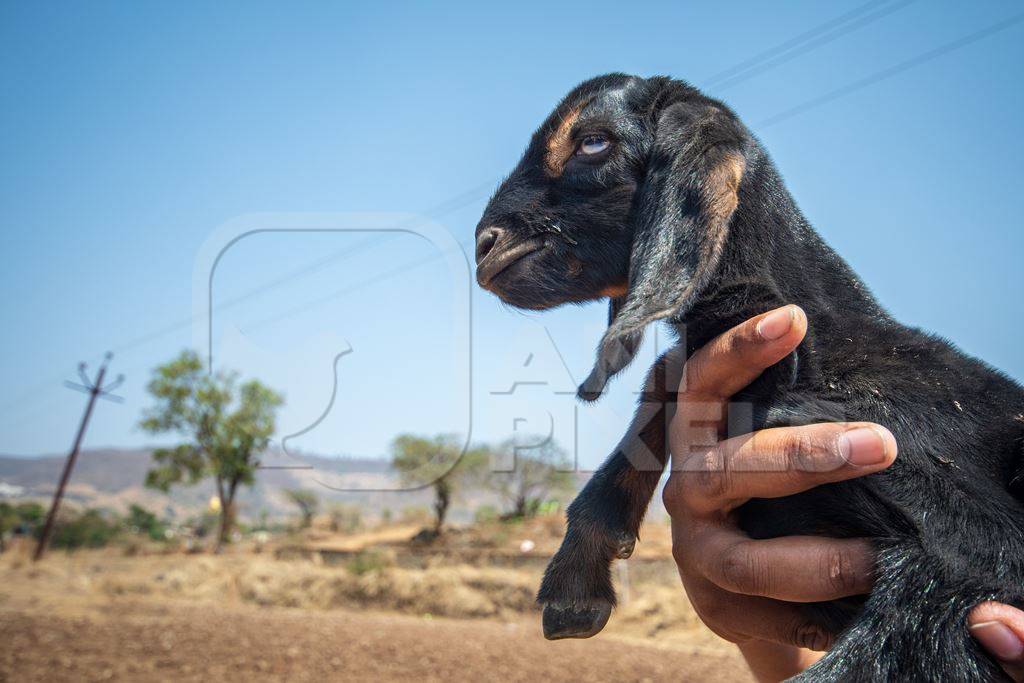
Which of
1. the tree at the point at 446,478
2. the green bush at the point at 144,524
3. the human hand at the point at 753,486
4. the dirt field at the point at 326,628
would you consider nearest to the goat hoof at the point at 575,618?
the human hand at the point at 753,486

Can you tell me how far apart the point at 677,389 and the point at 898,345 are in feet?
2.45

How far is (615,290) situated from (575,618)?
1.30 metres

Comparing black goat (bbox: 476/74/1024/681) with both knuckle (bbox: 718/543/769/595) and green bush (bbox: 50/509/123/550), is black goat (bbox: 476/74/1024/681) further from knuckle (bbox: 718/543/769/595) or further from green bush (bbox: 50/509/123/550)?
green bush (bbox: 50/509/123/550)

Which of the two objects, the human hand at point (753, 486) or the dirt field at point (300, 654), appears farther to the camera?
the dirt field at point (300, 654)

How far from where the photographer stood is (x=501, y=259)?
10.1 feet

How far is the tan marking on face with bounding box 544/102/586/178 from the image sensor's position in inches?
125

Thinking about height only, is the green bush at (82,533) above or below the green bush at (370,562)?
above

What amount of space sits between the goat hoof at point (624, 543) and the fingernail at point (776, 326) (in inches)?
34.9

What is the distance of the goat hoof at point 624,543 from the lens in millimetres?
2607

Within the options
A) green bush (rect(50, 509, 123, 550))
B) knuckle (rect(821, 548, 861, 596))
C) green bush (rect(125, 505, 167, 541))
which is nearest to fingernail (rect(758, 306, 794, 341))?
knuckle (rect(821, 548, 861, 596))

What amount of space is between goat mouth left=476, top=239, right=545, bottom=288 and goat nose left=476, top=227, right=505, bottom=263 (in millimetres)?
53

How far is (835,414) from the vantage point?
2.30 meters

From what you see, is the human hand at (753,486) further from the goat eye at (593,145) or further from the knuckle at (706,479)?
the goat eye at (593,145)

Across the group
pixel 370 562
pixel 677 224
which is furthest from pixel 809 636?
pixel 370 562
